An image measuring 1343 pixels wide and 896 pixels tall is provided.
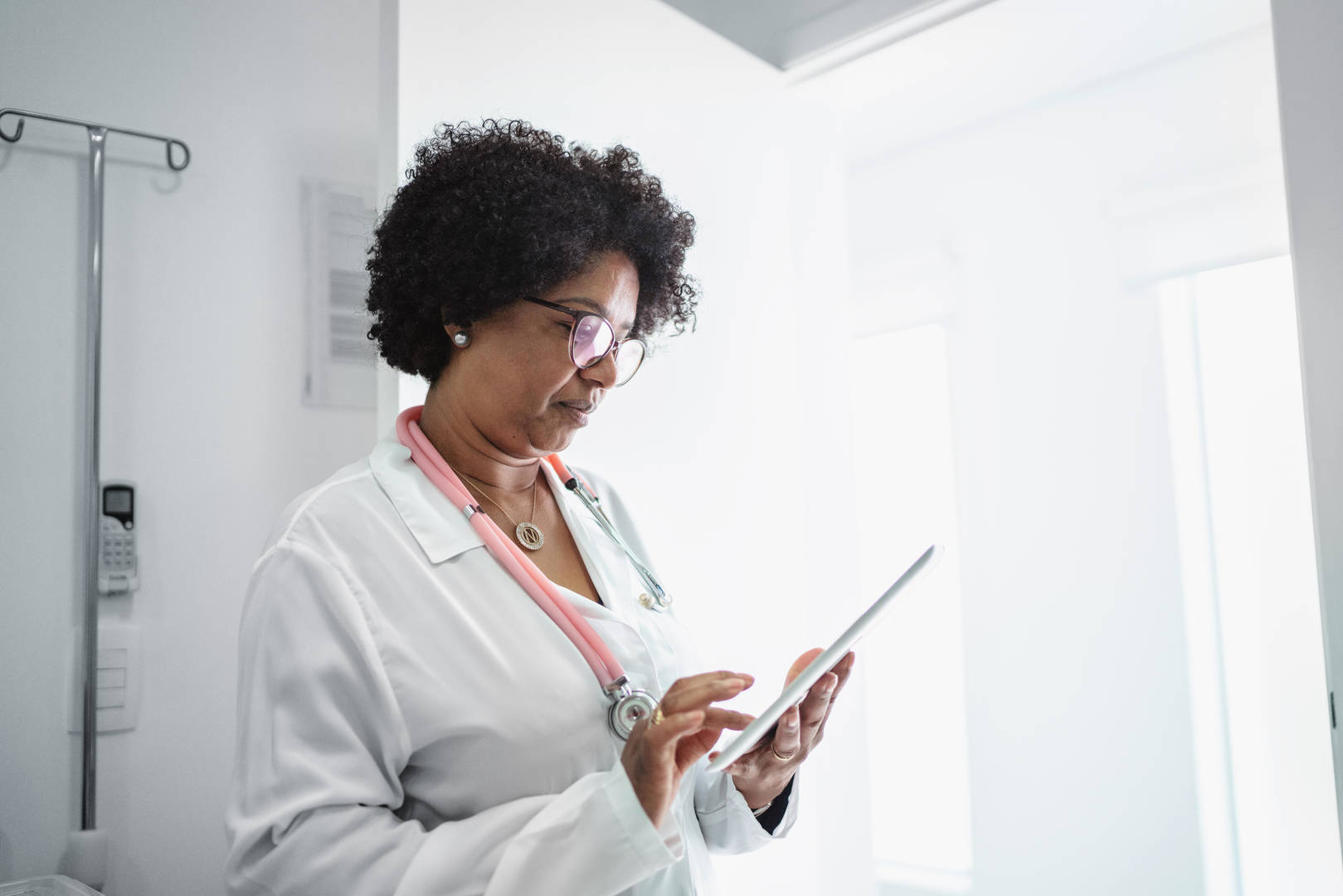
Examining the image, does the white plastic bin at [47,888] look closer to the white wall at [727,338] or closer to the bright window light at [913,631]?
the white wall at [727,338]

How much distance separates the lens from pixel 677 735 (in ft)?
3.05

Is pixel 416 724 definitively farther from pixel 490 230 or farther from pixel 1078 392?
pixel 1078 392


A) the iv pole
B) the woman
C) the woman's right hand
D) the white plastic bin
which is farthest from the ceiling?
the white plastic bin

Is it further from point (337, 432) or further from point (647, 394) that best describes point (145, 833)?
point (647, 394)

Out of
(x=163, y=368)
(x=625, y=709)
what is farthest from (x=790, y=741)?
(x=163, y=368)

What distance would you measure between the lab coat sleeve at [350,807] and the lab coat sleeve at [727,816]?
345 millimetres

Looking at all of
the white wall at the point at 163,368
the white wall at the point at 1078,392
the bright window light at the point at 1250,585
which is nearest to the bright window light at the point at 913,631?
the white wall at the point at 1078,392

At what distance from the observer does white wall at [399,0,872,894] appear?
197 centimetres

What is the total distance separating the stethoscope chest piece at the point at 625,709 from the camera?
3.68ft

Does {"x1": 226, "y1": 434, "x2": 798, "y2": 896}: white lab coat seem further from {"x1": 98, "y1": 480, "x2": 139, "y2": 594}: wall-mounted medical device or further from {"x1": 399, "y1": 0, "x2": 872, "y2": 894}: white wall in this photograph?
{"x1": 98, "y1": 480, "x2": 139, "y2": 594}: wall-mounted medical device

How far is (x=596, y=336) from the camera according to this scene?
1.27 metres

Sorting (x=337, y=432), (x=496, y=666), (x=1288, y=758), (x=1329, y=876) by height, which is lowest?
(x=1329, y=876)

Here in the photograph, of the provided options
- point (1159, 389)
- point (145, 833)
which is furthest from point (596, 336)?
point (1159, 389)

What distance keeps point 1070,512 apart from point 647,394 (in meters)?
1.63
